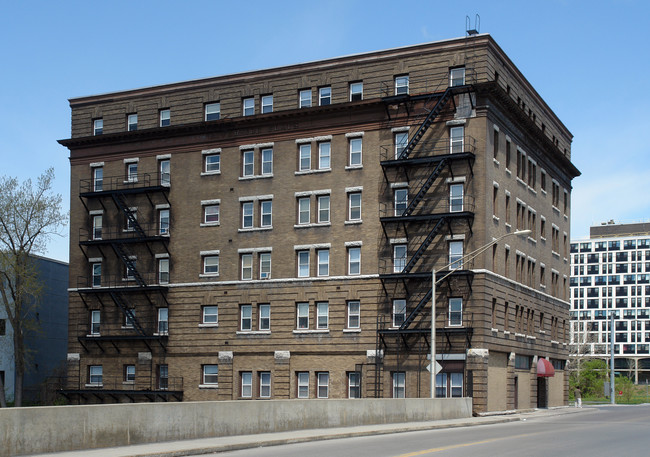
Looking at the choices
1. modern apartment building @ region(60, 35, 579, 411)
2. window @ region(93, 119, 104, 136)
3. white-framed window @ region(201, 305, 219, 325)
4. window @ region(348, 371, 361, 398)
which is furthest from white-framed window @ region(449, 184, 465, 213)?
window @ region(93, 119, 104, 136)

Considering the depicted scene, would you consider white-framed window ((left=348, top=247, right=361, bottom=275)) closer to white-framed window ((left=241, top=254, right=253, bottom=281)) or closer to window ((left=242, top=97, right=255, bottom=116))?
white-framed window ((left=241, top=254, right=253, bottom=281))

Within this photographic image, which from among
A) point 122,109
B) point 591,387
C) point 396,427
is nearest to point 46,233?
point 122,109

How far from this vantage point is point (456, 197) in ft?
174

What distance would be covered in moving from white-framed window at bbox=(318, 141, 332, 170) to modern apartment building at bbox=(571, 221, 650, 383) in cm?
13344

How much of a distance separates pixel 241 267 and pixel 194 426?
1375 inches

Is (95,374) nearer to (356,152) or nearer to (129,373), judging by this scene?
(129,373)

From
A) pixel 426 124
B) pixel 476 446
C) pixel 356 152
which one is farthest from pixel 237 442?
pixel 356 152

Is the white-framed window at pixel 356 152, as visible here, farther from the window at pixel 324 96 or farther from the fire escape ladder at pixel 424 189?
the fire escape ladder at pixel 424 189

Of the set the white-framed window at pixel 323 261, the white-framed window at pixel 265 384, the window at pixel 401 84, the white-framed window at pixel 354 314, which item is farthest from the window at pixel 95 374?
the window at pixel 401 84

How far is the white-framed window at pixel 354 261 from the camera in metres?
55.7

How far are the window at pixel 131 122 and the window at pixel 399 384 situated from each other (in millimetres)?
26190

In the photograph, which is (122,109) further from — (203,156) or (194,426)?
(194,426)

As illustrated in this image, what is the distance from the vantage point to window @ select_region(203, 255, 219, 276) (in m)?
60.4

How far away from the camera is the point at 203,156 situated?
202 feet
